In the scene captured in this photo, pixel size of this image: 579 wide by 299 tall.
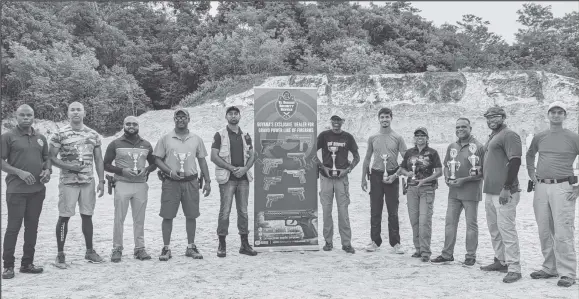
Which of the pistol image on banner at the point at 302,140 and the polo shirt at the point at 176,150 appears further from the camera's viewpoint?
the pistol image on banner at the point at 302,140

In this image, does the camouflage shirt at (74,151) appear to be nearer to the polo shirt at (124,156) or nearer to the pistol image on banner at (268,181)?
the polo shirt at (124,156)

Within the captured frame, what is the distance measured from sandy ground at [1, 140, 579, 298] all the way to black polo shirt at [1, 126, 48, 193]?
0.96m

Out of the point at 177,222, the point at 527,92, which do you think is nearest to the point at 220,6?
the point at 527,92

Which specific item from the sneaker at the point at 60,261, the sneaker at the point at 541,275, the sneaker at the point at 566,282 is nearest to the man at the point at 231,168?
the sneaker at the point at 60,261

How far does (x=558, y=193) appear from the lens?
4.82 metres

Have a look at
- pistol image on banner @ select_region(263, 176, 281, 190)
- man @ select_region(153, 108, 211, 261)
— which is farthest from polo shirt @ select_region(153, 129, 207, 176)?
pistol image on banner @ select_region(263, 176, 281, 190)

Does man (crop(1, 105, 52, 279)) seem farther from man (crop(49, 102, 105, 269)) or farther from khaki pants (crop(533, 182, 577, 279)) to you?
khaki pants (crop(533, 182, 577, 279))

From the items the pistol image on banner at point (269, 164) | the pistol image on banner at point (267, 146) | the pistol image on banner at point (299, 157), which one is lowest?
the pistol image on banner at point (269, 164)

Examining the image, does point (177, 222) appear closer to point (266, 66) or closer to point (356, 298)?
point (356, 298)

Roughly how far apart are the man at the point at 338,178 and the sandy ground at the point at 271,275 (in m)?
0.29

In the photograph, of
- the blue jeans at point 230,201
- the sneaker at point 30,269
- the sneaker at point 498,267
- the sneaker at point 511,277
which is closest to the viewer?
the sneaker at point 511,277

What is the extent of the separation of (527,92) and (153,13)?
2885 cm

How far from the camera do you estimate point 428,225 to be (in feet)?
19.8

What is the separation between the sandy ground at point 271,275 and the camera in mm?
4605
